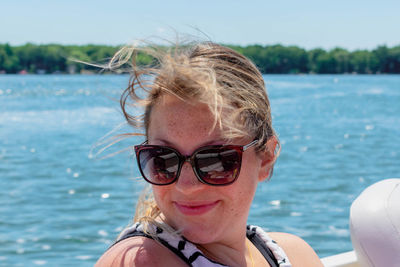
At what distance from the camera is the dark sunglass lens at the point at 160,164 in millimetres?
1245

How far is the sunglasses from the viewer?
48.6 inches

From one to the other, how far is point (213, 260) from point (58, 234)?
21.7 feet

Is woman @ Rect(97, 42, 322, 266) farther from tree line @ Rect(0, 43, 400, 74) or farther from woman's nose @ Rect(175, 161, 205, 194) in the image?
tree line @ Rect(0, 43, 400, 74)

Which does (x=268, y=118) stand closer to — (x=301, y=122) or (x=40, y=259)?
(x=40, y=259)

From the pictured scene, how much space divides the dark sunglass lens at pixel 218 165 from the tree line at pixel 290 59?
4621 cm

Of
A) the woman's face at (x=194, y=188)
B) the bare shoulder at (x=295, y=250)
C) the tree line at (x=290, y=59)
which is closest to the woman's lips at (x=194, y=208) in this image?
the woman's face at (x=194, y=188)

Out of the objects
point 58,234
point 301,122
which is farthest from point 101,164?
point 301,122

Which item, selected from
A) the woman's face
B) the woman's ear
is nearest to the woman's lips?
the woman's face

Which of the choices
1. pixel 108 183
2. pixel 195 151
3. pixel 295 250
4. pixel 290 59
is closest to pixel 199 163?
pixel 195 151

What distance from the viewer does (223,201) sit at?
4.22 feet

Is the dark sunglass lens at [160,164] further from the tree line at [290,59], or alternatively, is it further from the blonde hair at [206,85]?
the tree line at [290,59]

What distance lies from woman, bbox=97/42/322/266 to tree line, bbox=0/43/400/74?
46.1 m

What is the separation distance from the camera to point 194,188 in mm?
1247

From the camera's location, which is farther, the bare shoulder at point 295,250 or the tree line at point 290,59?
the tree line at point 290,59
